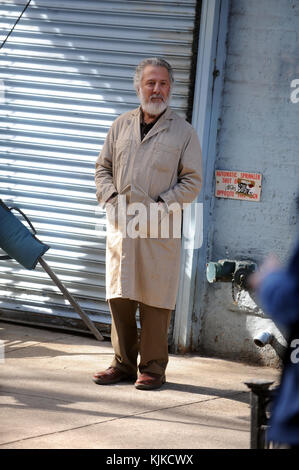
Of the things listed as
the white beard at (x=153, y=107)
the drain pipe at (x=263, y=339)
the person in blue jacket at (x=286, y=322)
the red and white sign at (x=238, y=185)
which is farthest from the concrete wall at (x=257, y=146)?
the person in blue jacket at (x=286, y=322)

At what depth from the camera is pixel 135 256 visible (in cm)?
565

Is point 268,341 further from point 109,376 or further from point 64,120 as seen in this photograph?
point 64,120

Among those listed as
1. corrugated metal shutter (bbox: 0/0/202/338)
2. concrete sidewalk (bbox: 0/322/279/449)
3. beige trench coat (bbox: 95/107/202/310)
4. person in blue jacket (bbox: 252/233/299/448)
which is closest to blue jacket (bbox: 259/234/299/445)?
person in blue jacket (bbox: 252/233/299/448)

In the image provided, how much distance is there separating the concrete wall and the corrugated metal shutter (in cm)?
71

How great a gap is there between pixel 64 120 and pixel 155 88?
6.29 feet

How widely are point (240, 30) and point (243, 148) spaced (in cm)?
93

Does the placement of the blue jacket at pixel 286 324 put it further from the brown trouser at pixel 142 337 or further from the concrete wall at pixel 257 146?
the concrete wall at pixel 257 146

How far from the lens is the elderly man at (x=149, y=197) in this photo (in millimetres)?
5574

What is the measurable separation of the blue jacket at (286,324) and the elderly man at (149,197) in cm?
306

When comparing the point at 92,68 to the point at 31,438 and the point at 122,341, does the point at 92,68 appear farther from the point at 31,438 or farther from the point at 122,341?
the point at 31,438

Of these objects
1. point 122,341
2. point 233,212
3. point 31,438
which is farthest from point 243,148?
point 31,438

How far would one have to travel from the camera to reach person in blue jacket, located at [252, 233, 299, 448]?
2.42m

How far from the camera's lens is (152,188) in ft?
18.3
